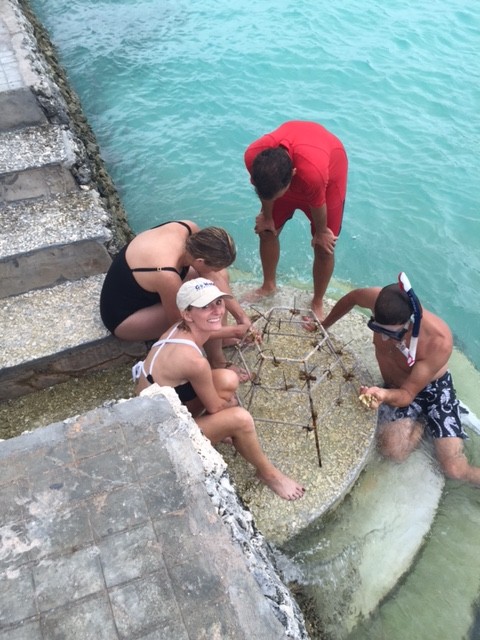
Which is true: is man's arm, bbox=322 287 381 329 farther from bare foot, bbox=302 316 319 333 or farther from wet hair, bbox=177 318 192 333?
wet hair, bbox=177 318 192 333

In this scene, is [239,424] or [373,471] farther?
[373,471]

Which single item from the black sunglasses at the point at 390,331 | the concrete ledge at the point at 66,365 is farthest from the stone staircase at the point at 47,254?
the black sunglasses at the point at 390,331

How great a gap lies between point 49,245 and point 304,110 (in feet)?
19.9

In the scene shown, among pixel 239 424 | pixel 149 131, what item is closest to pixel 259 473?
pixel 239 424

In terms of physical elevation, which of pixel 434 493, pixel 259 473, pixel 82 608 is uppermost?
pixel 82 608

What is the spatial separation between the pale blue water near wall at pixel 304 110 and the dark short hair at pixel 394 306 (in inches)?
91.3

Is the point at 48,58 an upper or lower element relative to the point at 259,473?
upper

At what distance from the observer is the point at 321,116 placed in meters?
8.51

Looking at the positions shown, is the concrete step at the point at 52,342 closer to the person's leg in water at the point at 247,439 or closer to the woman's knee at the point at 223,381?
the woman's knee at the point at 223,381

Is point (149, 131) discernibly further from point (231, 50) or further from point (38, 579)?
point (38, 579)

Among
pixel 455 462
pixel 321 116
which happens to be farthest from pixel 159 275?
pixel 321 116

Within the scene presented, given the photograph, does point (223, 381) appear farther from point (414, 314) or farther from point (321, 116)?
point (321, 116)

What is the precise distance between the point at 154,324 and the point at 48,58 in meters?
6.57

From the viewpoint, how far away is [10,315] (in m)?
4.05
